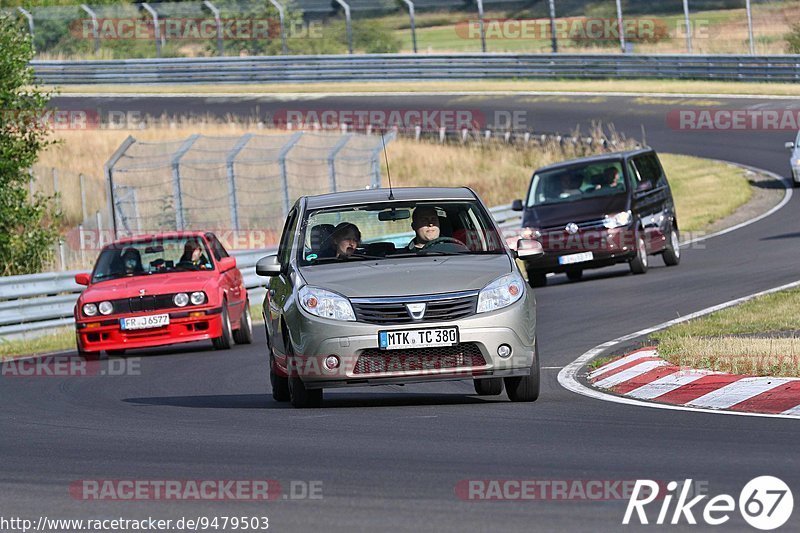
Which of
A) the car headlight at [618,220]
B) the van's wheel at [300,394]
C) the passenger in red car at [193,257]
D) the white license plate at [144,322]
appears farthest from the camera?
the car headlight at [618,220]

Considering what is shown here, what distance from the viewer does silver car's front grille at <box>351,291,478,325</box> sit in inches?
412

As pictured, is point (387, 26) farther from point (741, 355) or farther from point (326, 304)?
point (326, 304)

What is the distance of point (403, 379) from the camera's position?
1054 centimetres

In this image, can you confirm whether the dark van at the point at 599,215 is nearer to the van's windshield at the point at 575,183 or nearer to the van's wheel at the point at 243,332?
the van's windshield at the point at 575,183

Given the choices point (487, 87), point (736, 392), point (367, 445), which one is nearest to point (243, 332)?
point (736, 392)

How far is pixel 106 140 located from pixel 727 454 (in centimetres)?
3591

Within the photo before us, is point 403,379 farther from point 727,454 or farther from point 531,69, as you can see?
point 531,69

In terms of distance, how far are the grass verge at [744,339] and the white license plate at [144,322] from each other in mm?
5880

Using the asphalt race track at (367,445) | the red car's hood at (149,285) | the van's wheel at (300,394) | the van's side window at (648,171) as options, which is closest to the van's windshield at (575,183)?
the van's side window at (648,171)

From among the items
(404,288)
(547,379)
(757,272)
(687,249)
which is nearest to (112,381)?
(547,379)

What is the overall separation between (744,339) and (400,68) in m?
42.2

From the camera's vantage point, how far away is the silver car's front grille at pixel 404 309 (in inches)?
412

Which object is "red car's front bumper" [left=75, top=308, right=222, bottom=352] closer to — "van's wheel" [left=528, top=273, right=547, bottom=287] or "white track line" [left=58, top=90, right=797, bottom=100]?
"van's wheel" [left=528, top=273, right=547, bottom=287]

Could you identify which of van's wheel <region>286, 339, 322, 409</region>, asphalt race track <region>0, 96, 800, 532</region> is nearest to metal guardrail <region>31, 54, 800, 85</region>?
asphalt race track <region>0, 96, 800, 532</region>
